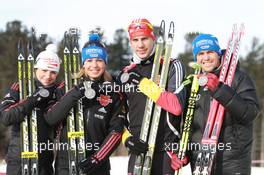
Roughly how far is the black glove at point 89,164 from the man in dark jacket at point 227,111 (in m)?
1.01

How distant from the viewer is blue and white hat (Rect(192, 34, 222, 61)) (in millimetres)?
4668

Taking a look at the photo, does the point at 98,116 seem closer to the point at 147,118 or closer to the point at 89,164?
the point at 89,164

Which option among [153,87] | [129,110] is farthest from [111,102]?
[153,87]

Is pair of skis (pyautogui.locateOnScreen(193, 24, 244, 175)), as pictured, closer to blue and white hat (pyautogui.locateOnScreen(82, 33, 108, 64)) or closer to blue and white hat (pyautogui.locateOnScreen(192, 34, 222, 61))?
blue and white hat (pyautogui.locateOnScreen(192, 34, 222, 61))

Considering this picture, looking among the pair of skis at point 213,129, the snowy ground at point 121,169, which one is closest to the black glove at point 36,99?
the pair of skis at point 213,129

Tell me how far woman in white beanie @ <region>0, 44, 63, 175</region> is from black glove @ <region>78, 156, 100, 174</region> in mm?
502

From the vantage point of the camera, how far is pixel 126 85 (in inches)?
192

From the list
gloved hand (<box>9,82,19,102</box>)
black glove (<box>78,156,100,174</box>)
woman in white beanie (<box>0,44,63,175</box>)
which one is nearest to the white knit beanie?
woman in white beanie (<box>0,44,63,175</box>)

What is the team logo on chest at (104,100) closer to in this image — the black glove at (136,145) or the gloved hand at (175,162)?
the black glove at (136,145)

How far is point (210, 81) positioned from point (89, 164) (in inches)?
62.0

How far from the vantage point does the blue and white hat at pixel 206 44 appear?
4.67m

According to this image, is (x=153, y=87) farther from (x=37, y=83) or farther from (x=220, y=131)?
Result: (x=37, y=83)

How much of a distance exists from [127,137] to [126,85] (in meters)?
0.54

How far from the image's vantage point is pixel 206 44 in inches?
184
